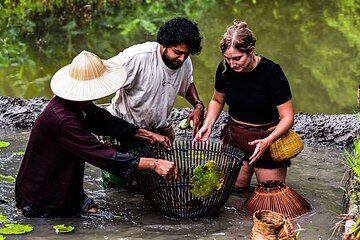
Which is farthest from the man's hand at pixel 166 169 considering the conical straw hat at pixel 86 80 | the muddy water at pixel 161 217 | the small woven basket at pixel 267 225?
the small woven basket at pixel 267 225

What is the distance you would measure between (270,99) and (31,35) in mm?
7315

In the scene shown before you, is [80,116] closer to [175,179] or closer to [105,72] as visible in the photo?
[105,72]

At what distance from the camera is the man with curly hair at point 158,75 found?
4.87m

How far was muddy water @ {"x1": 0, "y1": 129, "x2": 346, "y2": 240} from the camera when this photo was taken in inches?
182

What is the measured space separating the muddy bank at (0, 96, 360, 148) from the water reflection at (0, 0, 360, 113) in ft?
3.21

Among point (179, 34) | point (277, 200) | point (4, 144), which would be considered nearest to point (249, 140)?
point (277, 200)

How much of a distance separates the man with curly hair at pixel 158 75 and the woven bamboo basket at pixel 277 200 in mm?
838

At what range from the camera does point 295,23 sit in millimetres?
12094

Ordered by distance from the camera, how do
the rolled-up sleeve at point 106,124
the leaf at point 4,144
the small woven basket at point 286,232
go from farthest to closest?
the leaf at point 4,144 → the rolled-up sleeve at point 106,124 → the small woven basket at point 286,232

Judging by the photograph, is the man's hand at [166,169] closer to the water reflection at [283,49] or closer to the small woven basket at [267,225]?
the small woven basket at [267,225]

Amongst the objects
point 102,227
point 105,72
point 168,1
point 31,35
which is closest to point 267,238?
point 102,227

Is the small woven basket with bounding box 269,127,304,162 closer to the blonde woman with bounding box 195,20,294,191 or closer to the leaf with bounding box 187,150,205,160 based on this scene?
the blonde woman with bounding box 195,20,294,191

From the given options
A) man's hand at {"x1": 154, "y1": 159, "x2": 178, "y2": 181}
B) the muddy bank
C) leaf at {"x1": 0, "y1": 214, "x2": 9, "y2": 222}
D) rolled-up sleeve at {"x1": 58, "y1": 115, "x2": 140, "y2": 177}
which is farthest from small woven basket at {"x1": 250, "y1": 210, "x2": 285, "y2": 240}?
the muddy bank

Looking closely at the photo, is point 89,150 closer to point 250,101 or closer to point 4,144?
point 250,101
